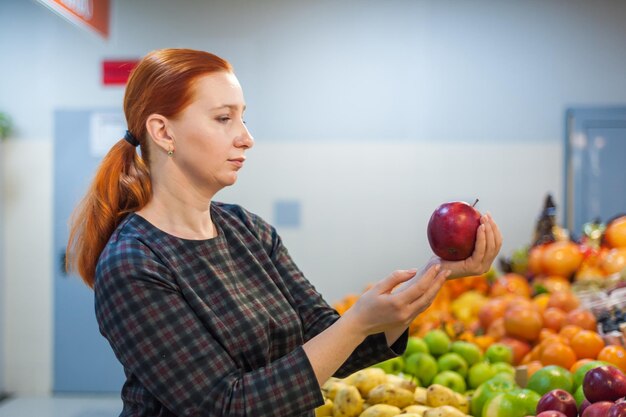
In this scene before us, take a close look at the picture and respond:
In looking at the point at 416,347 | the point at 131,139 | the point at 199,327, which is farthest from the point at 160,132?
the point at 416,347

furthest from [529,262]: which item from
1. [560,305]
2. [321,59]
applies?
[321,59]

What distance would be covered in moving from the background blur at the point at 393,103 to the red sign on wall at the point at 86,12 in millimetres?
1380

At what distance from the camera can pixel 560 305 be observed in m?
2.65

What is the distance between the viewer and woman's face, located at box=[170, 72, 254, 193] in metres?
1.24

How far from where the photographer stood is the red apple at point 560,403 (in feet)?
4.88

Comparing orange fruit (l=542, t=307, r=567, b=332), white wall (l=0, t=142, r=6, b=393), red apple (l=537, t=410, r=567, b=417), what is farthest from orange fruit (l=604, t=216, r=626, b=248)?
white wall (l=0, t=142, r=6, b=393)

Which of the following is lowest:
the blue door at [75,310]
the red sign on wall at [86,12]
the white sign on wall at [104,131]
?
the blue door at [75,310]

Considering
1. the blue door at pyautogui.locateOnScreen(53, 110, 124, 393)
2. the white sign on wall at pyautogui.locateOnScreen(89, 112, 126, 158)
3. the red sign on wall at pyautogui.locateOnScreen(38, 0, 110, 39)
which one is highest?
the red sign on wall at pyautogui.locateOnScreen(38, 0, 110, 39)

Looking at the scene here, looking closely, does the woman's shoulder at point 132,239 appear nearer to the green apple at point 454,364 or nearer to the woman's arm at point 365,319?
the woman's arm at point 365,319

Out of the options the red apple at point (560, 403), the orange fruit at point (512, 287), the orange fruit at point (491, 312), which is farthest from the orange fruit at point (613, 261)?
the red apple at point (560, 403)

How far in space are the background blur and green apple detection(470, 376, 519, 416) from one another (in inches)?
100

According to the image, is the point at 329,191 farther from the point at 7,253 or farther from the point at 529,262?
the point at 7,253

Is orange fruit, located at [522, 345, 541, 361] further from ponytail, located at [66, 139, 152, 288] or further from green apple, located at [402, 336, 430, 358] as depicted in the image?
ponytail, located at [66, 139, 152, 288]

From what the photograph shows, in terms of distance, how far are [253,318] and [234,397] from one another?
0.17 metres
